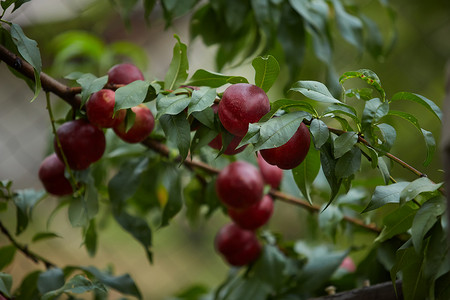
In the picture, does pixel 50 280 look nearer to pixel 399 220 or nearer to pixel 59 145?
pixel 59 145

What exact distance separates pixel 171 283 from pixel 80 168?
1.22 m

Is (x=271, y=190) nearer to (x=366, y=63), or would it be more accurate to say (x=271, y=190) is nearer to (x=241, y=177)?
(x=241, y=177)

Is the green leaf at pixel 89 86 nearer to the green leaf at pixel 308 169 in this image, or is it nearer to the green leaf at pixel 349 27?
the green leaf at pixel 308 169

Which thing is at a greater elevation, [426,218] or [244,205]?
[426,218]

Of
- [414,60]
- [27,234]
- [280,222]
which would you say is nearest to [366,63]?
[414,60]

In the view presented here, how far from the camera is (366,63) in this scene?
56.4 inches

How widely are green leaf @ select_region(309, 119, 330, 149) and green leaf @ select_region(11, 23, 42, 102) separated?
263 millimetres

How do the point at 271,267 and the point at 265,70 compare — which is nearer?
the point at 265,70

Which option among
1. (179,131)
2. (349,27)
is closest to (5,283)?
(179,131)

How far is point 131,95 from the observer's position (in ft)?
1.72

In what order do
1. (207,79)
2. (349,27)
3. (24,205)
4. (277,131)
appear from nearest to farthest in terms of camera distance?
(277,131)
(207,79)
(24,205)
(349,27)

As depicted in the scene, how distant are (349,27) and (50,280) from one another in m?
0.61

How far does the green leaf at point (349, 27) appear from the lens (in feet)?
2.96

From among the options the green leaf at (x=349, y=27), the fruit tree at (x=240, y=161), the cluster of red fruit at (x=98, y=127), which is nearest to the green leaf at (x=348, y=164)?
the fruit tree at (x=240, y=161)
